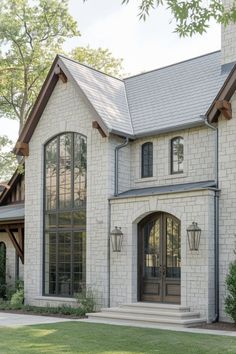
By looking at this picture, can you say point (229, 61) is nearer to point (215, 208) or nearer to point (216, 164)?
point (216, 164)

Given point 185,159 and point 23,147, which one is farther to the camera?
point 23,147

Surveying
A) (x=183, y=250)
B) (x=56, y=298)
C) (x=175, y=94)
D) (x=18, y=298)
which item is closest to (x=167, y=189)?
(x=183, y=250)

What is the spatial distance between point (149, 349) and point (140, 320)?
14.6 ft

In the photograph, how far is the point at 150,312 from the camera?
1653 cm

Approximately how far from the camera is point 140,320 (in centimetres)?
1620

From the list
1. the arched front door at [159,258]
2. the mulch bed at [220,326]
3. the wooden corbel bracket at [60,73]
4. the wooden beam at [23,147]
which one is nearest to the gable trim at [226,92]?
the arched front door at [159,258]

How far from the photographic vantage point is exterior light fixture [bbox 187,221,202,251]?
16.5m

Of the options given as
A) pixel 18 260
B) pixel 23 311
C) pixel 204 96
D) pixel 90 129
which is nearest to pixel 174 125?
pixel 204 96

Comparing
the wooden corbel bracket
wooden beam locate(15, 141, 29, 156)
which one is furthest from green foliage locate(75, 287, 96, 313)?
the wooden corbel bracket

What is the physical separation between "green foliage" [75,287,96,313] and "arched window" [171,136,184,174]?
15.5 feet

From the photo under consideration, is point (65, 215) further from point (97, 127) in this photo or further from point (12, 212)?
point (12, 212)

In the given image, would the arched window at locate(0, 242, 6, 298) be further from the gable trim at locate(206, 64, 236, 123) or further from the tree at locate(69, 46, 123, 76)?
the tree at locate(69, 46, 123, 76)

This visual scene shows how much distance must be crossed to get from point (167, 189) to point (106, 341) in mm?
6808

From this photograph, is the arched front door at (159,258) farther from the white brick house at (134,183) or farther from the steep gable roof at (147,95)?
the steep gable roof at (147,95)
